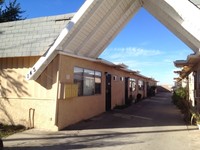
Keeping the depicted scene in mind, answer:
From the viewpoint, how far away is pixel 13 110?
11070 millimetres

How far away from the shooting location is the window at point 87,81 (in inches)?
480

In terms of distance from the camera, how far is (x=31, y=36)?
36.2 feet

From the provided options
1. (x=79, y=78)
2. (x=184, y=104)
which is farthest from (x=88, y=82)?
(x=184, y=104)

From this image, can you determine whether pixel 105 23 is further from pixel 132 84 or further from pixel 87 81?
pixel 132 84

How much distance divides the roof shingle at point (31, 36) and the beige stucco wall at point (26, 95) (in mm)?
452

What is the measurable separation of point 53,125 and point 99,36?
4965 mm

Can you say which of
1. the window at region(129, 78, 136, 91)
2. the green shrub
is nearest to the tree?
the window at region(129, 78, 136, 91)

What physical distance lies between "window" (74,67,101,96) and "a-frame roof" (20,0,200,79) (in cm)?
84

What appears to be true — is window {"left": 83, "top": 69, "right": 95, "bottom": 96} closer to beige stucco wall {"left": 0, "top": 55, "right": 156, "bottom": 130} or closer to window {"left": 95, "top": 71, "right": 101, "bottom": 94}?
window {"left": 95, "top": 71, "right": 101, "bottom": 94}

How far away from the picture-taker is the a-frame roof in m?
9.14

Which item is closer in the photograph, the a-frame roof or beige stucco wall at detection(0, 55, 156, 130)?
the a-frame roof

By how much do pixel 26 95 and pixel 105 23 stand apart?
15.7ft

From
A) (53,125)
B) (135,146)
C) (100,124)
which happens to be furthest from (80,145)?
(100,124)

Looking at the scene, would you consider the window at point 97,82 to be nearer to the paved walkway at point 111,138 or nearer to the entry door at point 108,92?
the entry door at point 108,92
